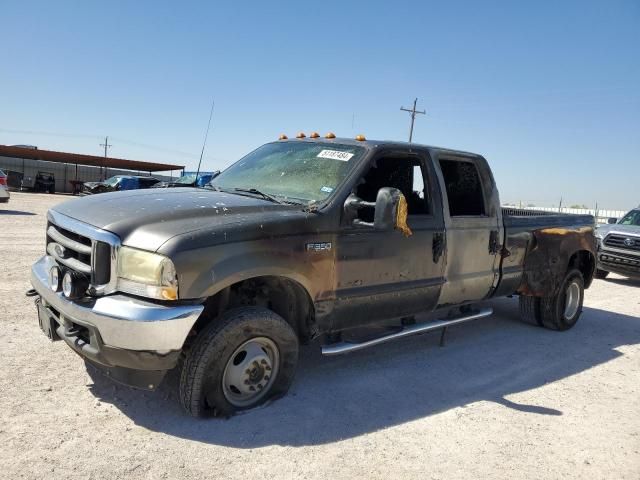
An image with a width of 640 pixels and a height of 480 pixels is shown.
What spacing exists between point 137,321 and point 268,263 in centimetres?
89

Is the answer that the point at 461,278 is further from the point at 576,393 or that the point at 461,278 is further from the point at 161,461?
the point at 161,461

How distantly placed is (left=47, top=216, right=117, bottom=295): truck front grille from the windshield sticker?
1976 mm

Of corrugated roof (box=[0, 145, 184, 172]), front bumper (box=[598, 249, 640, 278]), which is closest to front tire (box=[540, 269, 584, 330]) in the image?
front bumper (box=[598, 249, 640, 278])

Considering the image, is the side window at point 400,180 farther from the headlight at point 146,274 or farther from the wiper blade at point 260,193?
the headlight at point 146,274

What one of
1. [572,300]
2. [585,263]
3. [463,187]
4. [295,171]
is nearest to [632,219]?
[585,263]

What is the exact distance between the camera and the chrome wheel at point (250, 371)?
346cm

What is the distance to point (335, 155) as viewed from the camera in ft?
14.3

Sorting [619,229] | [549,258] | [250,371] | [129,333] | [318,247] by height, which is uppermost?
[619,229]

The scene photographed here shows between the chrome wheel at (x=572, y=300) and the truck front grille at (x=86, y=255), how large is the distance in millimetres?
5598

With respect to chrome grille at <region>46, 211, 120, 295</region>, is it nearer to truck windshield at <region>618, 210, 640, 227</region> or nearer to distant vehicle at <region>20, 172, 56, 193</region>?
truck windshield at <region>618, 210, 640, 227</region>

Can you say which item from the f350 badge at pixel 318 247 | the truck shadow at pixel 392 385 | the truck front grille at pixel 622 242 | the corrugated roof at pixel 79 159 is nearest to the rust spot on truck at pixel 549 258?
the truck shadow at pixel 392 385

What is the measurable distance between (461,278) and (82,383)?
341 cm

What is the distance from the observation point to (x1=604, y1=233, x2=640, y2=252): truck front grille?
10.5 m

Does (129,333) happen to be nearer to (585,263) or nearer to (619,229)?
(585,263)
